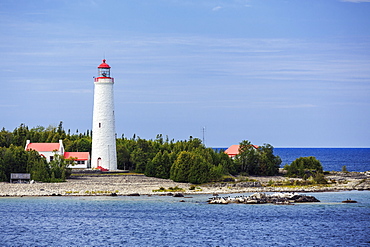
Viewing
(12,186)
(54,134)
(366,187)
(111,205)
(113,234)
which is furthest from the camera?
(54,134)

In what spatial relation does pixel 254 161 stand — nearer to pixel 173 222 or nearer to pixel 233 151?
pixel 233 151

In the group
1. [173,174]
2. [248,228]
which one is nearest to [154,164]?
[173,174]

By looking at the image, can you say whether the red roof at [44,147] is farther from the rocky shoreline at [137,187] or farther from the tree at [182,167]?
the tree at [182,167]

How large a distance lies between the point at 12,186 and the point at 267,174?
2996 cm

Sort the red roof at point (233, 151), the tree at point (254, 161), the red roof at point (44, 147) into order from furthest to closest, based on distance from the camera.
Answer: the red roof at point (233, 151), the tree at point (254, 161), the red roof at point (44, 147)

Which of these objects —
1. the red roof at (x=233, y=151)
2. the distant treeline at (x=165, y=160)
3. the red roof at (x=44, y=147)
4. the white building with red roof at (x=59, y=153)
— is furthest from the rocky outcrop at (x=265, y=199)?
the red roof at (x=233, y=151)

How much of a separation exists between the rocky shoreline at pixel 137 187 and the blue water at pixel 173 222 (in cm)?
336

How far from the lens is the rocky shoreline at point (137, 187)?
4650 centimetres

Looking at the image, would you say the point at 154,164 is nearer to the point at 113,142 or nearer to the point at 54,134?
the point at 113,142

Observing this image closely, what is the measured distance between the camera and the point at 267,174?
66.3 meters

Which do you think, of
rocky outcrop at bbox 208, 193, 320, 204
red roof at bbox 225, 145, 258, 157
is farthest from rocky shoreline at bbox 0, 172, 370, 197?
red roof at bbox 225, 145, 258, 157

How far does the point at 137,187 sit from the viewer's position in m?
51.1

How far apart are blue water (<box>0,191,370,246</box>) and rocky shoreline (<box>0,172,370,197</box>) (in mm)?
3364

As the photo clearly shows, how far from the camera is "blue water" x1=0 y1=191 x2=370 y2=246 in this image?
27.7m
